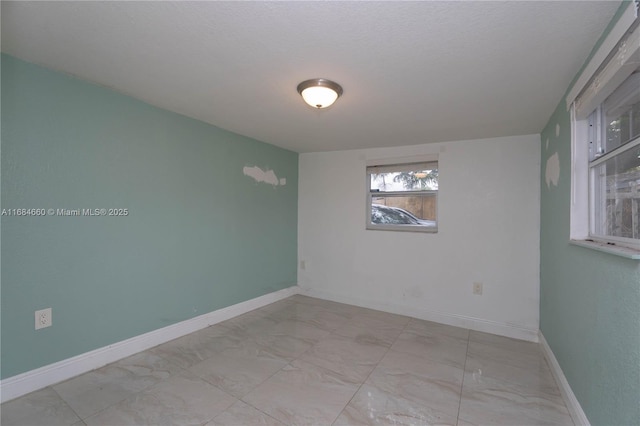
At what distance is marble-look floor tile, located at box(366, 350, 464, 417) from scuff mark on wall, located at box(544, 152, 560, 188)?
1753 millimetres

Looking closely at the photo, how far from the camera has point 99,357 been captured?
2195 mm

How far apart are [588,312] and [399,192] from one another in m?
2.33

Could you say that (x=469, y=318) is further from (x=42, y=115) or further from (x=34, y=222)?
(x=42, y=115)

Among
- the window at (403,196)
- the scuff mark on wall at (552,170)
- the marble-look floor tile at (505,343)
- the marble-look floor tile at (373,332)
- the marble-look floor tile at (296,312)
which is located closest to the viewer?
the scuff mark on wall at (552,170)

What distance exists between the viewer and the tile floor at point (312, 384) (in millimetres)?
1729

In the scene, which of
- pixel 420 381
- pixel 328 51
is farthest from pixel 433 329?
pixel 328 51

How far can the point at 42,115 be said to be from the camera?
191cm

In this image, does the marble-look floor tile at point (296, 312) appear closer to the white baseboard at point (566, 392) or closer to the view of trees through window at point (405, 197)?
the view of trees through window at point (405, 197)

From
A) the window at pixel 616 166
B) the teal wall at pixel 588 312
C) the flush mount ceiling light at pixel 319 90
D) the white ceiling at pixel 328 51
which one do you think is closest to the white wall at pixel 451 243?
the teal wall at pixel 588 312

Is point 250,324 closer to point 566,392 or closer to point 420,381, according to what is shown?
point 420,381

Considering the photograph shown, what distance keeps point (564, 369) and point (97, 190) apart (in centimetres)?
370

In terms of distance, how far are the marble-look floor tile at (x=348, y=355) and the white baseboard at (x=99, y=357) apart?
1.20 meters

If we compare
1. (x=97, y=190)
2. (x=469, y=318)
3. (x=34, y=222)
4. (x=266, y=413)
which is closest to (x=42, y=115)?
(x=97, y=190)

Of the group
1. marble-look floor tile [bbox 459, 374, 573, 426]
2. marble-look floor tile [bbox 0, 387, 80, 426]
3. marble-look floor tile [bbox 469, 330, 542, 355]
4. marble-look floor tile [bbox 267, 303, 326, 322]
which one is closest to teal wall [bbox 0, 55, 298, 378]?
marble-look floor tile [bbox 0, 387, 80, 426]
